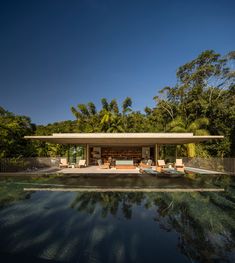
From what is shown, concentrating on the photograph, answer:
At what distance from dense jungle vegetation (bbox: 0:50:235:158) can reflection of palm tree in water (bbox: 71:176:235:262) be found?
1189cm

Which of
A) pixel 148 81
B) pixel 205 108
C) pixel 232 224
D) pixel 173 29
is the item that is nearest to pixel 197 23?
pixel 173 29

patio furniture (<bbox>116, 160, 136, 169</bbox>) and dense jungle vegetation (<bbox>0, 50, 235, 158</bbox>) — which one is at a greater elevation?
dense jungle vegetation (<bbox>0, 50, 235, 158</bbox>)

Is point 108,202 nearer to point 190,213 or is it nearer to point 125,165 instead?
point 190,213

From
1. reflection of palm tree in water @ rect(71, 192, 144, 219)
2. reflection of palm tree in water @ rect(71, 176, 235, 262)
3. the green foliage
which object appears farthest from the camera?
the green foliage

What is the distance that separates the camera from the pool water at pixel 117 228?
3426mm

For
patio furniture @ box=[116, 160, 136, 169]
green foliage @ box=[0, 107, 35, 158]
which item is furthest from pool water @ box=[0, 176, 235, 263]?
patio furniture @ box=[116, 160, 136, 169]

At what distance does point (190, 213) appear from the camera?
568 cm

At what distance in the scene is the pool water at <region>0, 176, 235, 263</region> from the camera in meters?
3.43

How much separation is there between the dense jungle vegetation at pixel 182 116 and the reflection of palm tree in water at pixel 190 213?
468 inches

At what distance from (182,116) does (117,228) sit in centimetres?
2362

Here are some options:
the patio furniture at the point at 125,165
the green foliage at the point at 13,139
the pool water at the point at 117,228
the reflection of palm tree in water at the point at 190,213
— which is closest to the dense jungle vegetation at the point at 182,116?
the green foliage at the point at 13,139

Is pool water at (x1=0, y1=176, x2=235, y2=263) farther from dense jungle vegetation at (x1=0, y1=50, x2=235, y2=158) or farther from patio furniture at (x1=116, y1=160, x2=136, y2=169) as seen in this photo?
dense jungle vegetation at (x1=0, y1=50, x2=235, y2=158)

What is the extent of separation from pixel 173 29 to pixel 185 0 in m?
4.08

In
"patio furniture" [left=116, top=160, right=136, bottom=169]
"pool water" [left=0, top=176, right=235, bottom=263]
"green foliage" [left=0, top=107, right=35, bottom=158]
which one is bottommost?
"pool water" [left=0, top=176, right=235, bottom=263]
